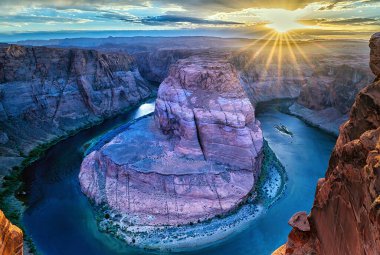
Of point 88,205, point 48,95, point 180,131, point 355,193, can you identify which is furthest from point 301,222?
point 48,95

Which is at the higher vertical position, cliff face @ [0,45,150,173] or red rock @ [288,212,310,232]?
red rock @ [288,212,310,232]

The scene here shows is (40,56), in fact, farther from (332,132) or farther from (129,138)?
(332,132)

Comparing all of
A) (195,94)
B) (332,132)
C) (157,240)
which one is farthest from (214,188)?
(332,132)

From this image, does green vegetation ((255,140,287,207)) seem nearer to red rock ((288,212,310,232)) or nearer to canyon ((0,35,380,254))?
canyon ((0,35,380,254))

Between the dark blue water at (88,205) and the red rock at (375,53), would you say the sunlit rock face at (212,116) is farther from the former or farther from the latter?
the red rock at (375,53)

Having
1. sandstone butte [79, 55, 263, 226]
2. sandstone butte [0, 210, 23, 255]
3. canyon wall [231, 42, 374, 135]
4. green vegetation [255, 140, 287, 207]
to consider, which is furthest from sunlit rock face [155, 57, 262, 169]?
canyon wall [231, 42, 374, 135]
